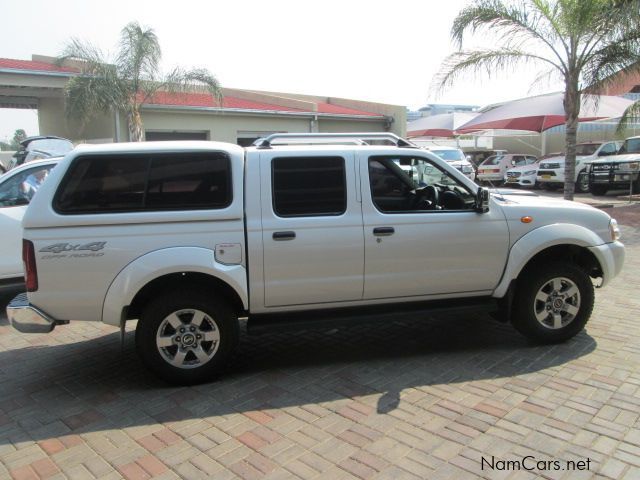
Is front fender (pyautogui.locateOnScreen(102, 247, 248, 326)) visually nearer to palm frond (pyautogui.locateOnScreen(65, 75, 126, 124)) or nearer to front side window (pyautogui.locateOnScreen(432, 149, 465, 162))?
palm frond (pyautogui.locateOnScreen(65, 75, 126, 124))

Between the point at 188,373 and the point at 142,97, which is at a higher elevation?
the point at 142,97

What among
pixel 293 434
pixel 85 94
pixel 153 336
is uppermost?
pixel 85 94

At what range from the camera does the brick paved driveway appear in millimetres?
3215

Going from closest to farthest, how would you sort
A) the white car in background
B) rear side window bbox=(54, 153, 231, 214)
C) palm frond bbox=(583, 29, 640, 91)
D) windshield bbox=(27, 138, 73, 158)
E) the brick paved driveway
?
1. the brick paved driveway
2. rear side window bbox=(54, 153, 231, 214)
3. windshield bbox=(27, 138, 73, 158)
4. palm frond bbox=(583, 29, 640, 91)
5. the white car in background

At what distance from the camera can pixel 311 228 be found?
4.36 metres

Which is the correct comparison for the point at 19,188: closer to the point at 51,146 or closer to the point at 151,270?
the point at 151,270

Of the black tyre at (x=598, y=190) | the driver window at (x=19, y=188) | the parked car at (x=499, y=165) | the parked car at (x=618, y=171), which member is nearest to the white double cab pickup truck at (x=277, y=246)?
the driver window at (x=19, y=188)

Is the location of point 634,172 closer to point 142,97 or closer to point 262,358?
point 142,97

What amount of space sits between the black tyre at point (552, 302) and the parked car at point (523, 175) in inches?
725

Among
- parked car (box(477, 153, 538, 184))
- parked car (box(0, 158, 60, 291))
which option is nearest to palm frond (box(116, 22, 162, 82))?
parked car (box(0, 158, 60, 291))

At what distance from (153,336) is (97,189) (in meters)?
1.19

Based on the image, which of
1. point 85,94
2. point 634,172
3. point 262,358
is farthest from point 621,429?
point 634,172

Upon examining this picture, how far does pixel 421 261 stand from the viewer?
15.1 ft

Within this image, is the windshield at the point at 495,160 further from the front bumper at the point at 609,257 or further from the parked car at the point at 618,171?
the front bumper at the point at 609,257
